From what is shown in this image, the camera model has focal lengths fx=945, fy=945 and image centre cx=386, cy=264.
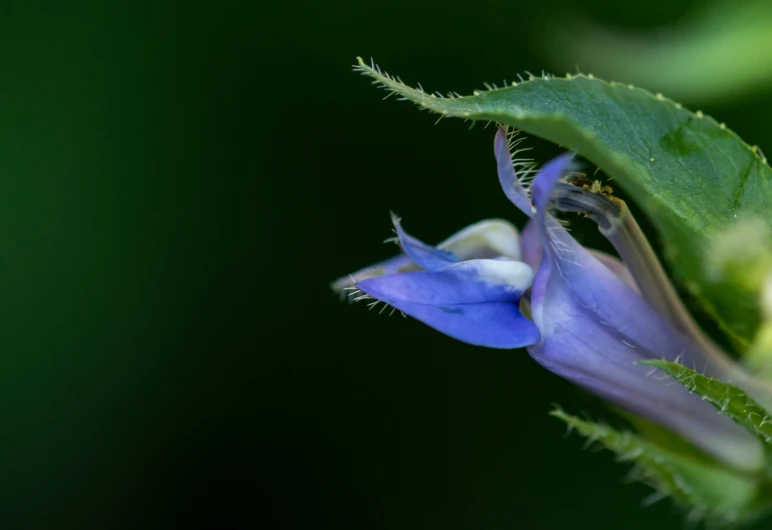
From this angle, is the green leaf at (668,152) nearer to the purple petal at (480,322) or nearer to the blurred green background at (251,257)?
the purple petal at (480,322)

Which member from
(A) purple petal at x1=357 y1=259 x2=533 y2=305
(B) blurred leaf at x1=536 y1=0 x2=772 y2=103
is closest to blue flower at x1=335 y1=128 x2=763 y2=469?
(A) purple petal at x1=357 y1=259 x2=533 y2=305

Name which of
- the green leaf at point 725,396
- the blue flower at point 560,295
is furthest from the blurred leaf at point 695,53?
the green leaf at point 725,396

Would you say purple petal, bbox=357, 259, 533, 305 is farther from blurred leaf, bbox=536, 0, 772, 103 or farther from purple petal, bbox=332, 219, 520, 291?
blurred leaf, bbox=536, 0, 772, 103

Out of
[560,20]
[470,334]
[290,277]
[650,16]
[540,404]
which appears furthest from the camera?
[290,277]

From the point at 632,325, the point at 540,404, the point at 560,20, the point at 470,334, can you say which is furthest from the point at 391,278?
the point at 540,404

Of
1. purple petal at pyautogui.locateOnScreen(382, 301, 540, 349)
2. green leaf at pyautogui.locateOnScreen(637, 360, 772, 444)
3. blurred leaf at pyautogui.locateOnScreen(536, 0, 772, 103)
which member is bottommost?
purple petal at pyautogui.locateOnScreen(382, 301, 540, 349)

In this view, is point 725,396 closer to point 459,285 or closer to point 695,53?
point 459,285

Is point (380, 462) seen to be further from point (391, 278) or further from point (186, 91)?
point (391, 278)
